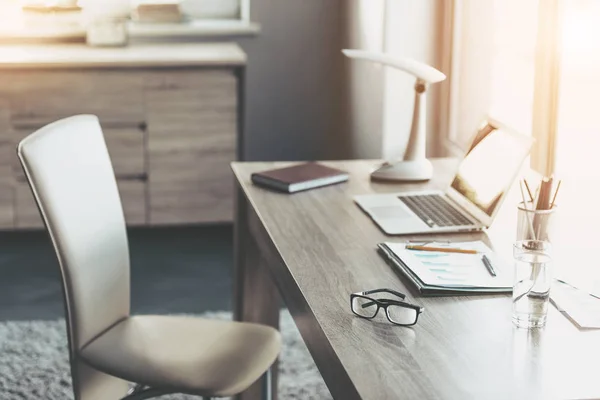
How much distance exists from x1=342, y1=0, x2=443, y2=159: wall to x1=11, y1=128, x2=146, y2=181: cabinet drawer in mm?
973

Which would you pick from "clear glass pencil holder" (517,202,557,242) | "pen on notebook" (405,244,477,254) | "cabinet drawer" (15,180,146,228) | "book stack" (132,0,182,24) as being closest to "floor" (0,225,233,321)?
"cabinet drawer" (15,180,146,228)

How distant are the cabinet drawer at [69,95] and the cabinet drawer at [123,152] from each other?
0.06m

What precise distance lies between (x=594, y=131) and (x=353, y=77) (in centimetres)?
218

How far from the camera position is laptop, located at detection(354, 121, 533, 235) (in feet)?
6.94

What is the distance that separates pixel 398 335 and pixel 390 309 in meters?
0.06

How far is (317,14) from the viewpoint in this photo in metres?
4.70

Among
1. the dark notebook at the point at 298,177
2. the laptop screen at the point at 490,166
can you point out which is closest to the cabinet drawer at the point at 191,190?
the dark notebook at the point at 298,177

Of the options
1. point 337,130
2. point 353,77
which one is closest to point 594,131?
point 353,77

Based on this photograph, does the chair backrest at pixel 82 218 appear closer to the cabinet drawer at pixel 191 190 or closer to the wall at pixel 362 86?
the wall at pixel 362 86

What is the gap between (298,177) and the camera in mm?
2502

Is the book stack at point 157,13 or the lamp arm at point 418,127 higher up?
the book stack at point 157,13

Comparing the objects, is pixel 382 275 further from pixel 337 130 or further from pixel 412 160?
pixel 337 130

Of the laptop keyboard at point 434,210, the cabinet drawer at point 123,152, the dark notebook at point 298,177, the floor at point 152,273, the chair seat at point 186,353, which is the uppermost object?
the dark notebook at point 298,177

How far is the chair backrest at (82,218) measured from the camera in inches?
77.8
